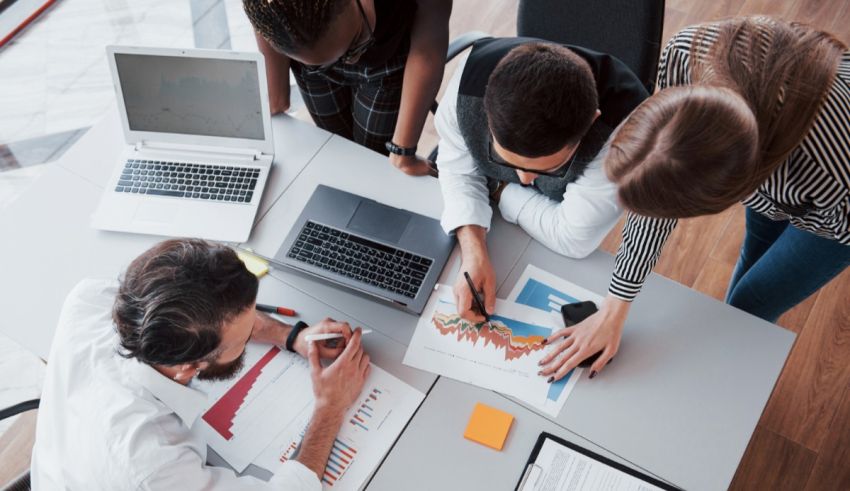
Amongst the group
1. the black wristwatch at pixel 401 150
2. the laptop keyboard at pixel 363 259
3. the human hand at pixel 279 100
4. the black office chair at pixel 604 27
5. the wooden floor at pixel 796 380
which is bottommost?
the wooden floor at pixel 796 380

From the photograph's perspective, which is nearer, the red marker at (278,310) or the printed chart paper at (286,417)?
the printed chart paper at (286,417)

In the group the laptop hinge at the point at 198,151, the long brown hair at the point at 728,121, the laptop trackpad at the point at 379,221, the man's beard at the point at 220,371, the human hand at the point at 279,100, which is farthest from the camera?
the human hand at the point at 279,100

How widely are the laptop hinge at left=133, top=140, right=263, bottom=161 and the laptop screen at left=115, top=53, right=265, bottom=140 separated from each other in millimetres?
41

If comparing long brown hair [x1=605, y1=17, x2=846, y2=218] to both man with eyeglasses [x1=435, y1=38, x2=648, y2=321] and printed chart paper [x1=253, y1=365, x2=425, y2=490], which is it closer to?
man with eyeglasses [x1=435, y1=38, x2=648, y2=321]

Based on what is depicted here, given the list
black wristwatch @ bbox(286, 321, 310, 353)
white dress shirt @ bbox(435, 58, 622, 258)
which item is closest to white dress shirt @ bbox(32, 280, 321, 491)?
black wristwatch @ bbox(286, 321, 310, 353)

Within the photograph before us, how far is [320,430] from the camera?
1.27 meters

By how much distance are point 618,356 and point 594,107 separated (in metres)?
0.51

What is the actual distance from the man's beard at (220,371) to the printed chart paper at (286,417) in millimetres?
71

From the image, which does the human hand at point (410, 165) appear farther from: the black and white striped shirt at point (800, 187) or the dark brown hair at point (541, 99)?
the black and white striped shirt at point (800, 187)

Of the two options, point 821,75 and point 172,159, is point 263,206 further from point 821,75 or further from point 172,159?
point 821,75

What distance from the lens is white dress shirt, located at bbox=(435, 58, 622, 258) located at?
1.43 m

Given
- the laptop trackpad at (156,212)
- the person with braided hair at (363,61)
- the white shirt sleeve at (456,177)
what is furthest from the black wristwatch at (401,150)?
the laptop trackpad at (156,212)

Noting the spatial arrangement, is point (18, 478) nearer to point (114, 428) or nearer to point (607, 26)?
point (114, 428)

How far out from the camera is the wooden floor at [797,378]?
1941 mm
